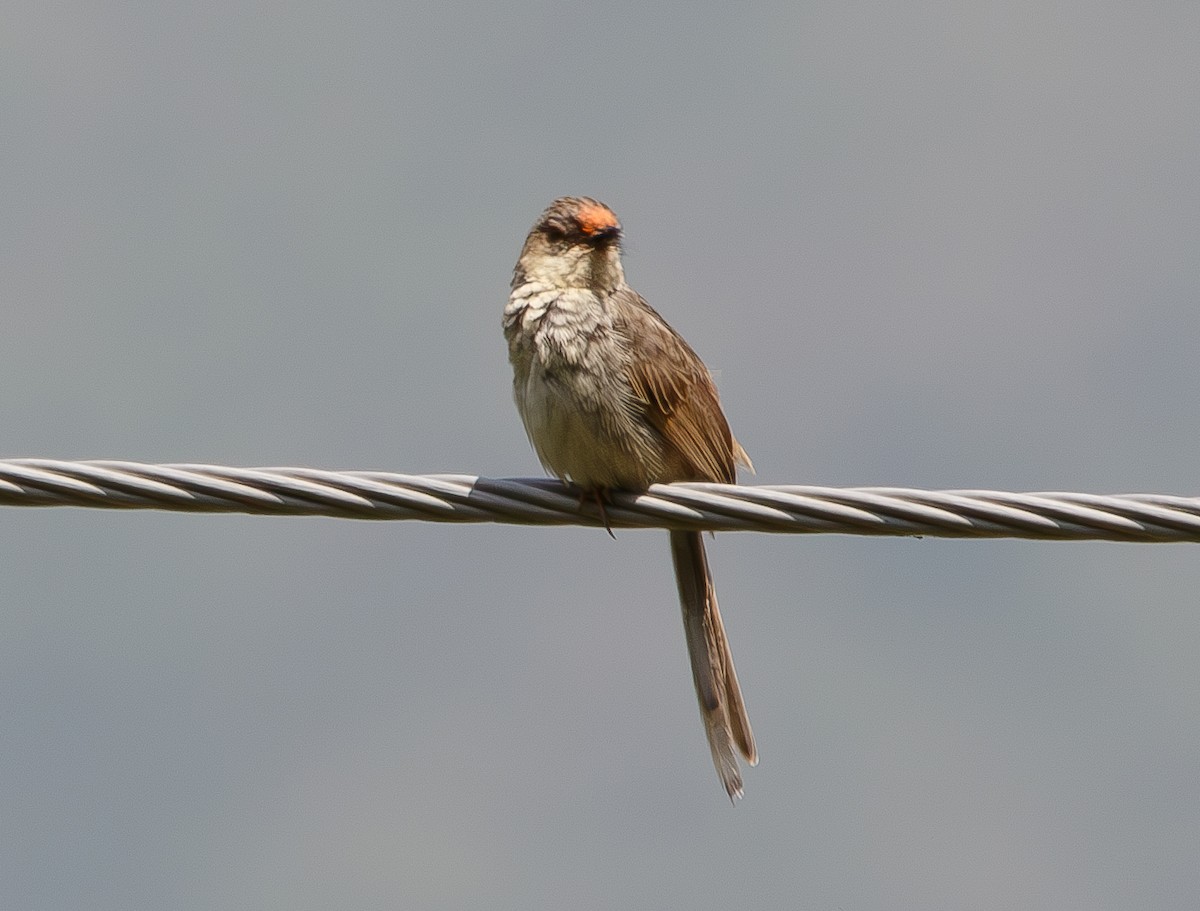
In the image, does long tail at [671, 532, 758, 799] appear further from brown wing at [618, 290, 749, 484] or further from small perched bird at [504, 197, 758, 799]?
brown wing at [618, 290, 749, 484]

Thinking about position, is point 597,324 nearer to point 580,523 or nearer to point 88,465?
point 580,523

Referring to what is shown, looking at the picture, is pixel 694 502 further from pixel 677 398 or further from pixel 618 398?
pixel 677 398

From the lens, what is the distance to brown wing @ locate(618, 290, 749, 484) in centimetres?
715

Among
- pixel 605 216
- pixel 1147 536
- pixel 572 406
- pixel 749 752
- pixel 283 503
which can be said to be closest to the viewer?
pixel 1147 536

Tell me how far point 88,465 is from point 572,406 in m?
2.53

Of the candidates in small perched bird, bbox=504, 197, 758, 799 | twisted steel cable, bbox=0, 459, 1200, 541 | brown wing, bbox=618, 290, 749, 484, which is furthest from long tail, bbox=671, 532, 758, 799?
twisted steel cable, bbox=0, 459, 1200, 541

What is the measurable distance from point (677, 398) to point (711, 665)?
122 centimetres

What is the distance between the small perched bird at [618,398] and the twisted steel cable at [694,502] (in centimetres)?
142

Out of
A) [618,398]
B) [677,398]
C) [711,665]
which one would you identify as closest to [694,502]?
[618,398]

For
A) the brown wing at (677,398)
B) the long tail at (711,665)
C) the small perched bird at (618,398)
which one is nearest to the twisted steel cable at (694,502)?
the small perched bird at (618,398)

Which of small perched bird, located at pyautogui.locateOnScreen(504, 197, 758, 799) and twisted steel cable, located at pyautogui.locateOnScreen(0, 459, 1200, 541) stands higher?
small perched bird, located at pyautogui.locateOnScreen(504, 197, 758, 799)

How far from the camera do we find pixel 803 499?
495 centimetres

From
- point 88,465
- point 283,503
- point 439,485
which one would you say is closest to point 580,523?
point 439,485

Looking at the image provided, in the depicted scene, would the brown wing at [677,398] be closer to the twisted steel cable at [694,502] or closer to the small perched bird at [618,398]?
the small perched bird at [618,398]
